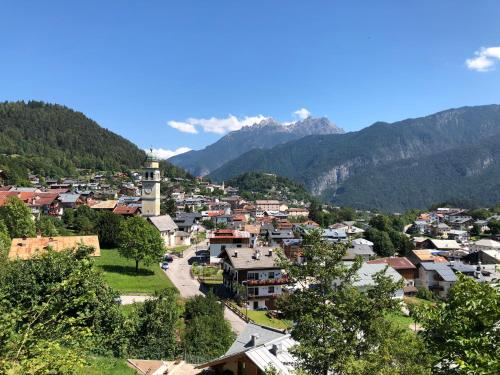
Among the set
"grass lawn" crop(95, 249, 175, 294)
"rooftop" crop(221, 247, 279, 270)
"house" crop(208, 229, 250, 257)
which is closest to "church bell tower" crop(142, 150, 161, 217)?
"house" crop(208, 229, 250, 257)

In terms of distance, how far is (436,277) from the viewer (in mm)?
66000

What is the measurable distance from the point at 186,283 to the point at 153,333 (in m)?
24.7

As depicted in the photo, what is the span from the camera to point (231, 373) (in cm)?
1923

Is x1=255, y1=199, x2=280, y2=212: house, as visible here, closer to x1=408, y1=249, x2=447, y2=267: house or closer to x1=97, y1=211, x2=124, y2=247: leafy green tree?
x1=408, y1=249, x2=447, y2=267: house

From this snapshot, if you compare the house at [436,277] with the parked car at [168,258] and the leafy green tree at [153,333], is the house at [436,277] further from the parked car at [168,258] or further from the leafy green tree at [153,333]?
the leafy green tree at [153,333]

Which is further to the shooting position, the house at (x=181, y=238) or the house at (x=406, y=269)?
the house at (x=181, y=238)

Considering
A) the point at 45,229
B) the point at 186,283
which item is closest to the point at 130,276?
the point at 186,283

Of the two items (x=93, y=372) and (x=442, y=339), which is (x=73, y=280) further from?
(x=93, y=372)

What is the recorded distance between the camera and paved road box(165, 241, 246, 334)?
37.1 metres

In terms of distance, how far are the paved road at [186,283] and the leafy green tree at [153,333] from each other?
10.3m

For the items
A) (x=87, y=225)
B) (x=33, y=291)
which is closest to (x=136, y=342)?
(x=33, y=291)

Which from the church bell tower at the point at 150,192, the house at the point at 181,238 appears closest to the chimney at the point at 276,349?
the house at the point at 181,238

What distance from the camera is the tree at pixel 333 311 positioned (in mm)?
9680

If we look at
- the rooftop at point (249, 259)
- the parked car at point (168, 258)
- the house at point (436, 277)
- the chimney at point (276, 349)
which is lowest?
the house at point (436, 277)
